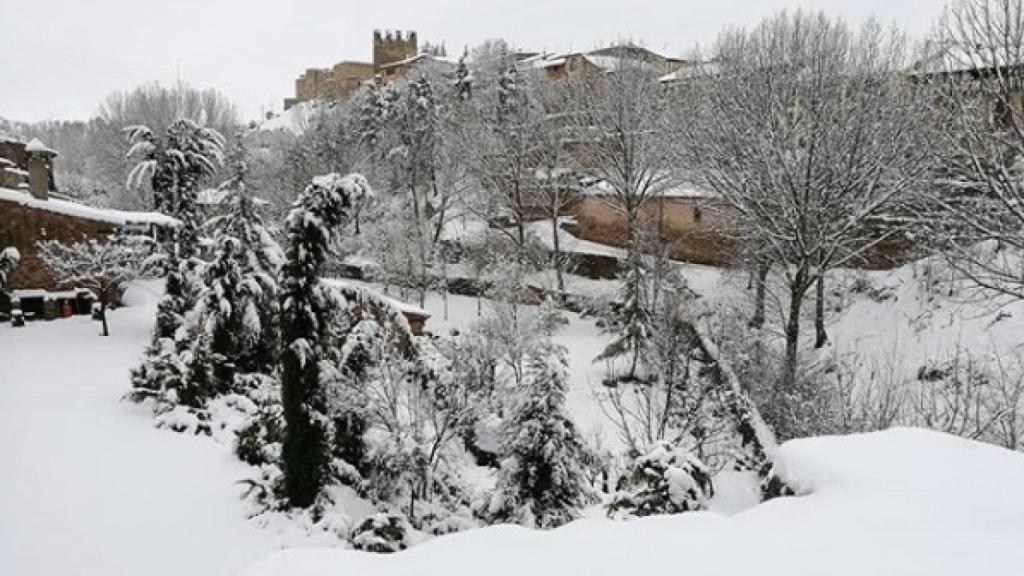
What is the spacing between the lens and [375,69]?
206 feet

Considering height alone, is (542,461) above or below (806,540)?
below

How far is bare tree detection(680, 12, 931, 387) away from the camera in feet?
50.5

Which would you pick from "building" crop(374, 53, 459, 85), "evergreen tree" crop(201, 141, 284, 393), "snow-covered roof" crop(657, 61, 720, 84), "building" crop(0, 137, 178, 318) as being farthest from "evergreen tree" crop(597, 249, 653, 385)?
"building" crop(374, 53, 459, 85)

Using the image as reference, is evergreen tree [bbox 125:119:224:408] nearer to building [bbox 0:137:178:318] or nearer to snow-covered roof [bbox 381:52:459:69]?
building [bbox 0:137:178:318]

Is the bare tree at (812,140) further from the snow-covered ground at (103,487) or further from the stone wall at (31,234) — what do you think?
the stone wall at (31,234)

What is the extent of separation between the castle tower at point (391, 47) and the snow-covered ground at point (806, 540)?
205 feet

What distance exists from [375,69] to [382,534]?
59.4 meters

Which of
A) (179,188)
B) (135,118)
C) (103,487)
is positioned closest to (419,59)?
(135,118)

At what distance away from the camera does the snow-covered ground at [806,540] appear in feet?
12.9

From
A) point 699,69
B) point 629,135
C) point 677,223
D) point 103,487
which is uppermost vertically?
point 699,69

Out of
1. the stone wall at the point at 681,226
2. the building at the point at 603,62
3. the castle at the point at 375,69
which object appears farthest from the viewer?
the castle at the point at 375,69

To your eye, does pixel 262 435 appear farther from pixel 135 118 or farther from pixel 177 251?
pixel 135 118

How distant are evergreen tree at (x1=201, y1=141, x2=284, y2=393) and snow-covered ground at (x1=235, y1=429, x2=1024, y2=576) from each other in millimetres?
11313

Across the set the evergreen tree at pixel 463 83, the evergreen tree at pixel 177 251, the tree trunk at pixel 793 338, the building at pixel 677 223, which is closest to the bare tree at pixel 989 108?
the tree trunk at pixel 793 338
